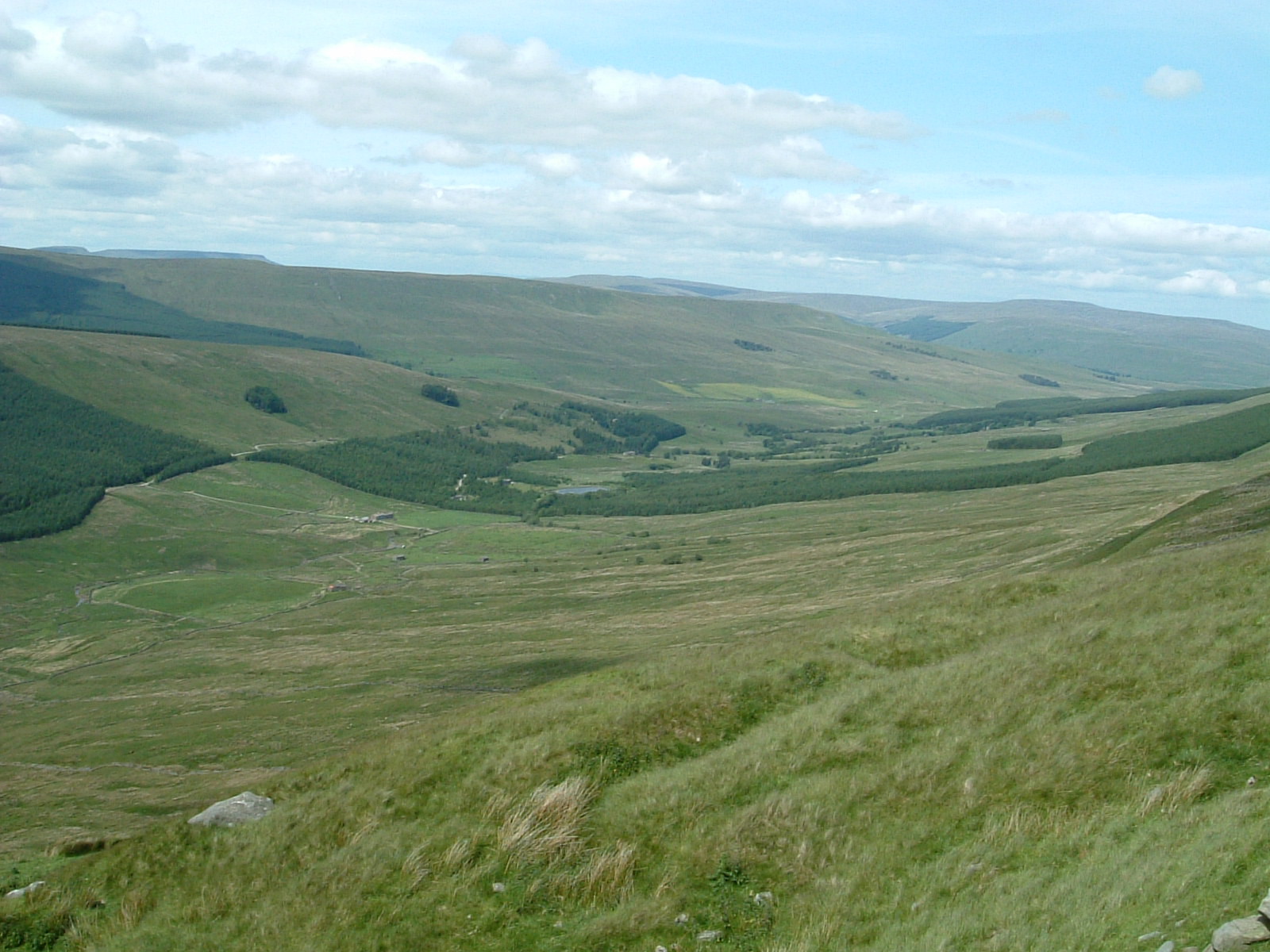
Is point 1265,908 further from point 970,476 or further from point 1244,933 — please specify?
point 970,476

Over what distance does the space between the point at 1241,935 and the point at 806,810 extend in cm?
716

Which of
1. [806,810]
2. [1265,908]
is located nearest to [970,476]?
[806,810]

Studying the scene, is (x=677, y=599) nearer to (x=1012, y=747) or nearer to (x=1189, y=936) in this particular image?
(x=1012, y=747)

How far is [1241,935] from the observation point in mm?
10516

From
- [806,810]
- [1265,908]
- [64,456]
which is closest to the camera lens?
[1265,908]

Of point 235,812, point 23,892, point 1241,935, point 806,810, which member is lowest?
point 23,892

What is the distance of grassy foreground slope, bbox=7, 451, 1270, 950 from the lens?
14094 millimetres

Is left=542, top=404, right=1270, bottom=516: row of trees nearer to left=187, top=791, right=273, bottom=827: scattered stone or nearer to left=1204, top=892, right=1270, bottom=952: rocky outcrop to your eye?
left=187, top=791, right=273, bottom=827: scattered stone

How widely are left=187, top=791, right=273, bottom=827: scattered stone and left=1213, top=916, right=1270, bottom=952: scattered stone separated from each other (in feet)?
57.5

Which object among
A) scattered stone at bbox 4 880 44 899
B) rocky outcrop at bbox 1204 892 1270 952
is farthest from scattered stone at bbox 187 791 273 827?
rocky outcrop at bbox 1204 892 1270 952

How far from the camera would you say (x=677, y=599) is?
89.8 metres

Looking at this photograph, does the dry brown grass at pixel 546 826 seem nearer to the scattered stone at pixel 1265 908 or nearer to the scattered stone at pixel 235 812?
the scattered stone at pixel 235 812

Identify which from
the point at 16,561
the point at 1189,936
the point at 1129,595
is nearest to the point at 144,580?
the point at 16,561

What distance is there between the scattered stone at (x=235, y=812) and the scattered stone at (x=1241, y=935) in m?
17.5
